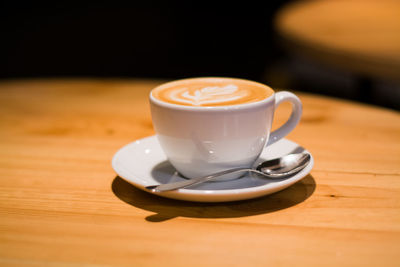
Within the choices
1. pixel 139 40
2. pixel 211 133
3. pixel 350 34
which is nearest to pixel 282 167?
pixel 211 133

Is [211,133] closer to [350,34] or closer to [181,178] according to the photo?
[181,178]

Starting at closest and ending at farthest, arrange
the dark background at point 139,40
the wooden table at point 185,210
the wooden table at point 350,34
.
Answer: the wooden table at point 185,210
the wooden table at point 350,34
the dark background at point 139,40

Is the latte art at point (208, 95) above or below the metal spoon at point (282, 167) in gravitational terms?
above

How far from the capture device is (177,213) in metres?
0.53

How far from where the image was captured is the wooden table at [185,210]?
45 centimetres

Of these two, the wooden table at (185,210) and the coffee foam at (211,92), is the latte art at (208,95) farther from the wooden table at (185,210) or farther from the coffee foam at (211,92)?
the wooden table at (185,210)

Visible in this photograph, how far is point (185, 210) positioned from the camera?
539mm

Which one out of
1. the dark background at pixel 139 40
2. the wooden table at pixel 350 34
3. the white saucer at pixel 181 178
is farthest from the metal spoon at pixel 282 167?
the dark background at pixel 139 40

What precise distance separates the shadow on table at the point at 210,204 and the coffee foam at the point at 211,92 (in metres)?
0.12

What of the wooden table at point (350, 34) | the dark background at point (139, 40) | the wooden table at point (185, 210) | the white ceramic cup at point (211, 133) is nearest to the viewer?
the wooden table at point (185, 210)

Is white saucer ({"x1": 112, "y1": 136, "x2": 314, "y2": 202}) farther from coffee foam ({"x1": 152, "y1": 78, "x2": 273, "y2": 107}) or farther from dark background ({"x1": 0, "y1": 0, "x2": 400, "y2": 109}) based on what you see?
dark background ({"x1": 0, "y1": 0, "x2": 400, "y2": 109})

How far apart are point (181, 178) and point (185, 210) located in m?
0.10

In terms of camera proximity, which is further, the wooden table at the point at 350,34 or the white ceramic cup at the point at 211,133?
the wooden table at the point at 350,34

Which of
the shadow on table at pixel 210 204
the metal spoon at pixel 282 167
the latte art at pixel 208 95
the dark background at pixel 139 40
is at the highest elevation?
the latte art at pixel 208 95
